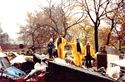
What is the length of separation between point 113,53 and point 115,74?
812cm

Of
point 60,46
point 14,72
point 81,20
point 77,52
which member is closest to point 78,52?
point 77,52

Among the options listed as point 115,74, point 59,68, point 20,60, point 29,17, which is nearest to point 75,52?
point 20,60

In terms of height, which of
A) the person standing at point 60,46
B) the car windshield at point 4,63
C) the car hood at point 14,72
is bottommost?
the car hood at point 14,72

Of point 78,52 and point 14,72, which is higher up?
point 78,52

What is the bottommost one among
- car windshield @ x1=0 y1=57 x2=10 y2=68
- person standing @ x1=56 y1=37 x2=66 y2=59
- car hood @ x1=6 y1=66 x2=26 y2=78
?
car hood @ x1=6 y1=66 x2=26 y2=78

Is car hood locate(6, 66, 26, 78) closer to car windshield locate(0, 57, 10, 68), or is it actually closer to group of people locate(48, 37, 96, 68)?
car windshield locate(0, 57, 10, 68)

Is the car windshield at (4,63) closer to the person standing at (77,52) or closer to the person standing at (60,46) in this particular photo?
the person standing at (77,52)

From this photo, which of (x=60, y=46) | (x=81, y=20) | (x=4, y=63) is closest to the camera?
(x=4, y=63)

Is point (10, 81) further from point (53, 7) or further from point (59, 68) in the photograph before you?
point (53, 7)

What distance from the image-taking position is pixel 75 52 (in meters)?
24.3

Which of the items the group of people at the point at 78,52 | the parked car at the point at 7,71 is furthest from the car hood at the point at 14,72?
the group of people at the point at 78,52

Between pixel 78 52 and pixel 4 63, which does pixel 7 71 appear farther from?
pixel 78 52

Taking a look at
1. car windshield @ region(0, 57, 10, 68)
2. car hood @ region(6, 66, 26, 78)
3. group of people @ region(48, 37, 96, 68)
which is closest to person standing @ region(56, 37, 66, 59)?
group of people @ region(48, 37, 96, 68)

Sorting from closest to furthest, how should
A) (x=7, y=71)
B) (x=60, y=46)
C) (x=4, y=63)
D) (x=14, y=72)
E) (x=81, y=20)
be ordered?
(x=7, y=71) → (x=14, y=72) → (x=4, y=63) → (x=60, y=46) → (x=81, y=20)
